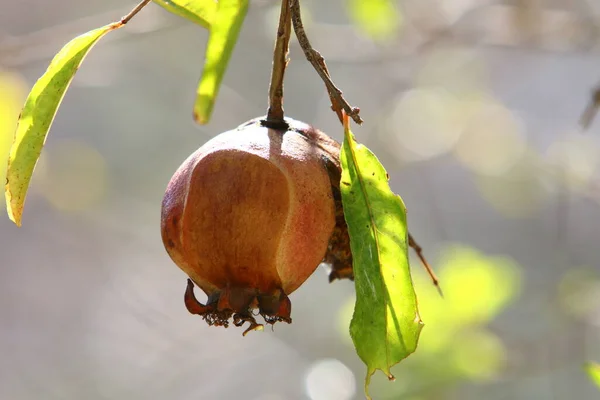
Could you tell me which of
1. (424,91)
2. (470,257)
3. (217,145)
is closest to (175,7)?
(217,145)

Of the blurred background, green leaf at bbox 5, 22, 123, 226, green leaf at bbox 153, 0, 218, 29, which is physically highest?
green leaf at bbox 153, 0, 218, 29

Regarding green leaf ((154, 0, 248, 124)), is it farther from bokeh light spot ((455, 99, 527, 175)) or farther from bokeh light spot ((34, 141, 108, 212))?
bokeh light spot ((34, 141, 108, 212))

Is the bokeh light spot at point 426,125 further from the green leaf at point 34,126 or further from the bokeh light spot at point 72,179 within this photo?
the green leaf at point 34,126

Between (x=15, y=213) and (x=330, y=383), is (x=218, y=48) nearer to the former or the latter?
(x=15, y=213)

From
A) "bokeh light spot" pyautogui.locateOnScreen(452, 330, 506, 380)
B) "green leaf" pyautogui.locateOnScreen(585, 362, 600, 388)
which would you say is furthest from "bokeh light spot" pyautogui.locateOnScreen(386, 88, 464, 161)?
"green leaf" pyautogui.locateOnScreen(585, 362, 600, 388)

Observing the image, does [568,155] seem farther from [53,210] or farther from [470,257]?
[53,210]

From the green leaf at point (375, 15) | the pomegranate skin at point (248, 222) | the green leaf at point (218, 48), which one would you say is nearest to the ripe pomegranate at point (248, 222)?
the pomegranate skin at point (248, 222)
